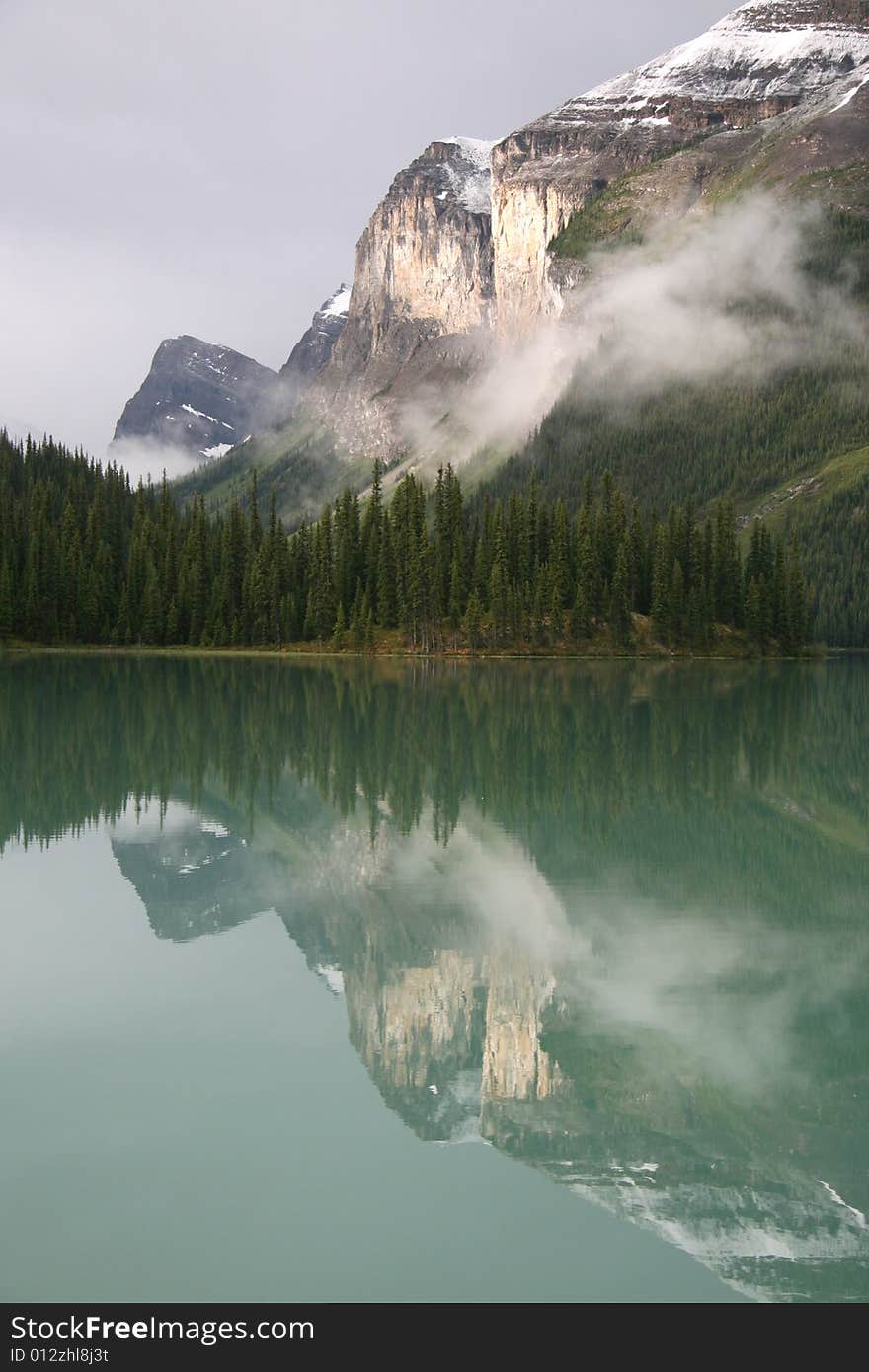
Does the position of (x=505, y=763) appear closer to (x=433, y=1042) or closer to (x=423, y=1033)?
(x=423, y=1033)

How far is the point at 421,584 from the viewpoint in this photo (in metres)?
130

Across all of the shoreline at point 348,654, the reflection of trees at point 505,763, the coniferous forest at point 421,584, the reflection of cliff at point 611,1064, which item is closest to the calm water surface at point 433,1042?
the reflection of cliff at point 611,1064

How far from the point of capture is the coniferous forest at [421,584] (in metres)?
130

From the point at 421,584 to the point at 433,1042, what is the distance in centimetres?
11976

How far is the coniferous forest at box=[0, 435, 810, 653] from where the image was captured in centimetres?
13050

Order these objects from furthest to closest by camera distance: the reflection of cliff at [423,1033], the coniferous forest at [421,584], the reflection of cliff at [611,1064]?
the coniferous forest at [421,584], the reflection of cliff at [423,1033], the reflection of cliff at [611,1064]

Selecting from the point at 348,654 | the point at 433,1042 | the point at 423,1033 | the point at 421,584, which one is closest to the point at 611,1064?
the point at 433,1042

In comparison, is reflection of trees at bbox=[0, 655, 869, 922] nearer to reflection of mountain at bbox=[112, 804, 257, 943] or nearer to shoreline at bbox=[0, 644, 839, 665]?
reflection of mountain at bbox=[112, 804, 257, 943]

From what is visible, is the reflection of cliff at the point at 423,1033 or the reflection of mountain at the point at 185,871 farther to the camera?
the reflection of mountain at the point at 185,871

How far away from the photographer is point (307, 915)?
614 inches

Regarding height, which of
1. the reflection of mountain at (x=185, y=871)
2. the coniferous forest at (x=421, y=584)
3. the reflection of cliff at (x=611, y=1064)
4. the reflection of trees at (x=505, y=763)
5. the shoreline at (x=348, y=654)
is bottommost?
the reflection of cliff at (x=611, y=1064)

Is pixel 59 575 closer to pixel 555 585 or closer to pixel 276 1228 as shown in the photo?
pixel 555 585

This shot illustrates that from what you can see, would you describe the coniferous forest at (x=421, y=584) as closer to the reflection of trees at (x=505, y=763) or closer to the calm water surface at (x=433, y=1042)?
the reflection of trees at (x=505, y=763)

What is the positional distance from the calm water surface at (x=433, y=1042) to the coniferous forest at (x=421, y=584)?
10522 centimetres
